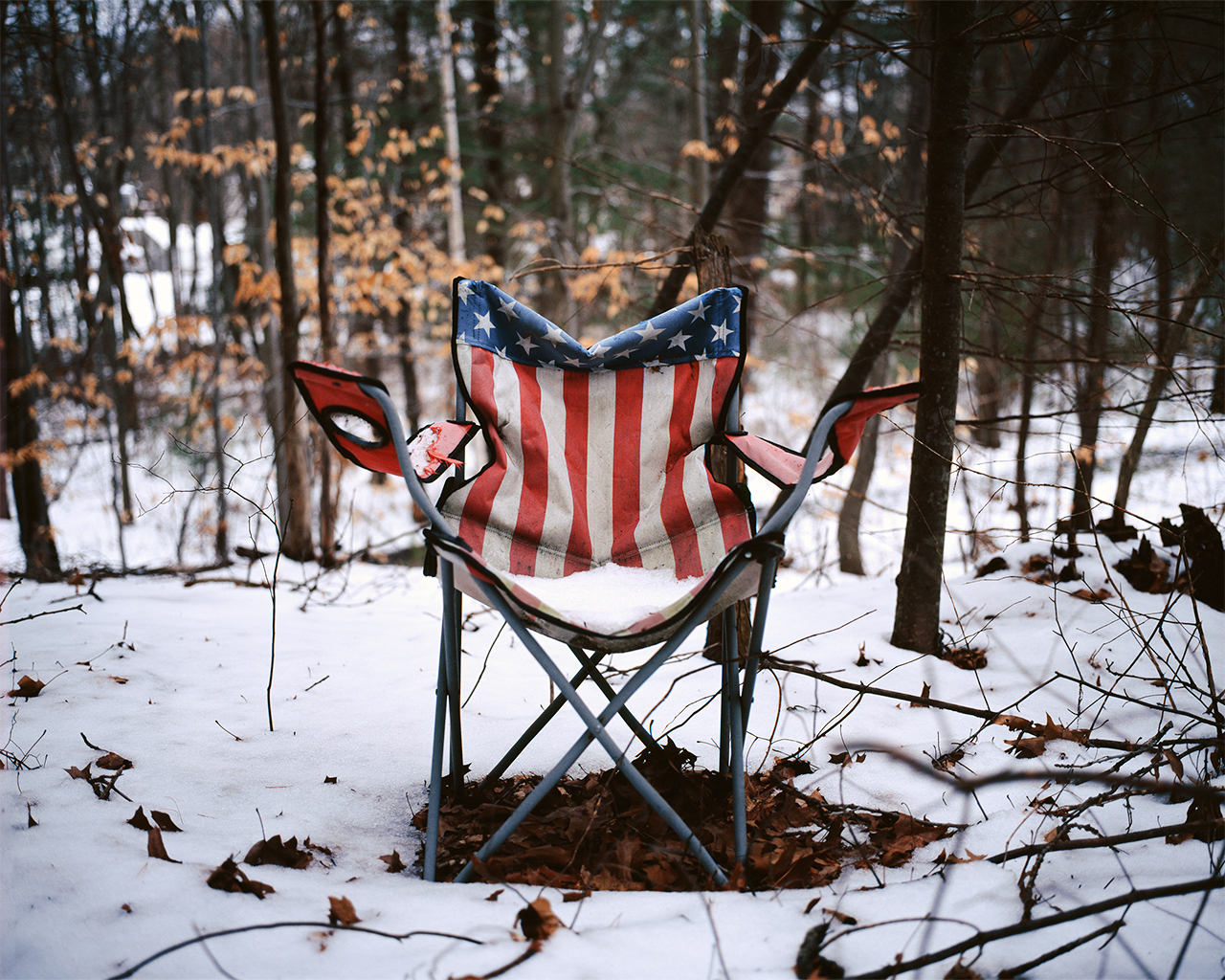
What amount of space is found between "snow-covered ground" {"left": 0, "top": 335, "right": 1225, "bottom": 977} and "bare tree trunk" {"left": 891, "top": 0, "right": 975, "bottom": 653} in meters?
0.26

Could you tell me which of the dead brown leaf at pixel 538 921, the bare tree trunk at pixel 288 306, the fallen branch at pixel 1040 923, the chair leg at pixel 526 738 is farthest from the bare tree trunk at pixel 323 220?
the fallen branch at pixel 1040 923

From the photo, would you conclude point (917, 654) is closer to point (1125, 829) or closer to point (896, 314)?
point (1125, 829)

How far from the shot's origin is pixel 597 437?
173 cm

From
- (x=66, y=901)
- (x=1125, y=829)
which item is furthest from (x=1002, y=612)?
(x=66, y=901)

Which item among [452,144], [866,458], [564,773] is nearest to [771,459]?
[564,773]

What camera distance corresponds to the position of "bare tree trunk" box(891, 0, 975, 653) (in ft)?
6.89

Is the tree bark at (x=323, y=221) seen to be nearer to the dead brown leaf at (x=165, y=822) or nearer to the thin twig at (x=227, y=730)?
the thin twig at (x=227, y=730)

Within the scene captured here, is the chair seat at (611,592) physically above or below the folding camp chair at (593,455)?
below

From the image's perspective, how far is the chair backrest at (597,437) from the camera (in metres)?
1.61

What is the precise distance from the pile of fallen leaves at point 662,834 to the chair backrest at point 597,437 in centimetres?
49

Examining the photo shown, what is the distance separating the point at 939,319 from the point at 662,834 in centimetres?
171

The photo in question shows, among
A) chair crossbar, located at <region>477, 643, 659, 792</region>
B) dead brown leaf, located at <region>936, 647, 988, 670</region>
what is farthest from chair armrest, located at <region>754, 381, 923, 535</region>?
dead brown leaf, located at <region>936, 647, 988, 670</region>

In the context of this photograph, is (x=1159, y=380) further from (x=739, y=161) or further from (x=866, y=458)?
(x=866, y=458)

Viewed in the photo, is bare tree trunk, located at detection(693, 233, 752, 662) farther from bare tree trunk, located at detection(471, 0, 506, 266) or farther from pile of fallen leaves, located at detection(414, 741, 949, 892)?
bare tree trunk, located at detection(471, 0, 506, 266)
